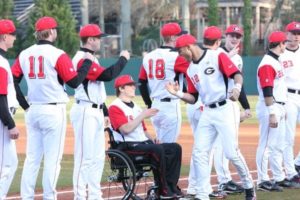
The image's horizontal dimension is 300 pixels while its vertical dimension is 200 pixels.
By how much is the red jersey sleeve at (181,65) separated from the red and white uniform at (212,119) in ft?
2.62

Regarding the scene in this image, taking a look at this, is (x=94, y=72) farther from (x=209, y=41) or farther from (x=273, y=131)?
(x=273, y=131)

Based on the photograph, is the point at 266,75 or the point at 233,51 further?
the point at 233,51

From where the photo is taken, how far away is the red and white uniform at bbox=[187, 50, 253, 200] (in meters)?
8.98

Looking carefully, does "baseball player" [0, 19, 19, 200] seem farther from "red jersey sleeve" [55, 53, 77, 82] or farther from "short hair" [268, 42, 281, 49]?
"short hair" [268, 42, 281, 49]

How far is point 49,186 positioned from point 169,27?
112 inches

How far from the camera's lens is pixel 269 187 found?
10297 mm

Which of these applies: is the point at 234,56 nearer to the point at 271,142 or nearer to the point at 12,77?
the point at 271,142

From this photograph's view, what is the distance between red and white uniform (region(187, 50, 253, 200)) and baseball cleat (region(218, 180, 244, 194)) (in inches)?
44.1

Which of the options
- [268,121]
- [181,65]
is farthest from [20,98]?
[268,121]

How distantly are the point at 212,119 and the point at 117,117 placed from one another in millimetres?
1188

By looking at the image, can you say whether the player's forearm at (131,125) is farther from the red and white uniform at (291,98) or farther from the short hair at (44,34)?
the red and white uniform at (291,98)

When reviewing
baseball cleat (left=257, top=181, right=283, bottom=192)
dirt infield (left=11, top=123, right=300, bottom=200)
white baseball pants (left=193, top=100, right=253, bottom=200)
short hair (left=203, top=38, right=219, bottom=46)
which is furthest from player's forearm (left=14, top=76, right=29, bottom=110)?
baseball cleat (left=257, top=181, right=283, bottom=192)

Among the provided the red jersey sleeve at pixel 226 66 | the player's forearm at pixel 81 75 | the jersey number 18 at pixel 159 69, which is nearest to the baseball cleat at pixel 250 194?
→ the red jersey sleeve at pixel 226 66

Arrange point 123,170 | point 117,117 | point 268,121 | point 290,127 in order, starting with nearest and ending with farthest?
point 123,170 → point 117,117 → point 268,121 → point 290,127
